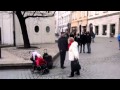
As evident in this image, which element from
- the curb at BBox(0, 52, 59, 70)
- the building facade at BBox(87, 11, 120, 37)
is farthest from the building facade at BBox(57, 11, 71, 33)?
the curb at BBox(0, 52, 59, 70)

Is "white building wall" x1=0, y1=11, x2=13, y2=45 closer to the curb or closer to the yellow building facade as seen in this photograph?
the curb

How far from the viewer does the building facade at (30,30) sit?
945 inches

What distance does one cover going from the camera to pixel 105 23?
132 feet

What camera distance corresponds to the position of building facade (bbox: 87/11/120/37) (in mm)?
35834

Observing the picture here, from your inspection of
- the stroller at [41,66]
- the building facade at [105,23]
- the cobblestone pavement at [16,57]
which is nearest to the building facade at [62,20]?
the building facade at [105,23]

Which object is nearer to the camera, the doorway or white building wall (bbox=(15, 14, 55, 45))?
white building wall (bbox=(15, 14, 55, 45))

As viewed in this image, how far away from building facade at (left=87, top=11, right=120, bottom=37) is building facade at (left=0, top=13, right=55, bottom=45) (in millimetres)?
11212

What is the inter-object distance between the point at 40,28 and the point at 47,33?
3.39 ft

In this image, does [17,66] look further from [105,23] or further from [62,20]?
[62,20]

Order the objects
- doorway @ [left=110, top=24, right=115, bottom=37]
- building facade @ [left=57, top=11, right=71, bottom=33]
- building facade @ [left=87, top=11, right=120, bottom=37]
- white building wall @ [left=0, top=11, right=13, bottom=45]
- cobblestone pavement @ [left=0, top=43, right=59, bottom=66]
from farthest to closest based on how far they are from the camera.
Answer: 1. building facade @ [left=57, top=11, right=71, bottom=33]
2. doorway @ [left=110, top=24, right=115, bottom=37]
3. building facade @ [left=87, top=11, right=120, bottom=37]
4. white building wall @ [left=0, top=11, right=13, bottom=45]
5. cobblestone pavement @ [left=0, top=43, right=59, bottom=66]
